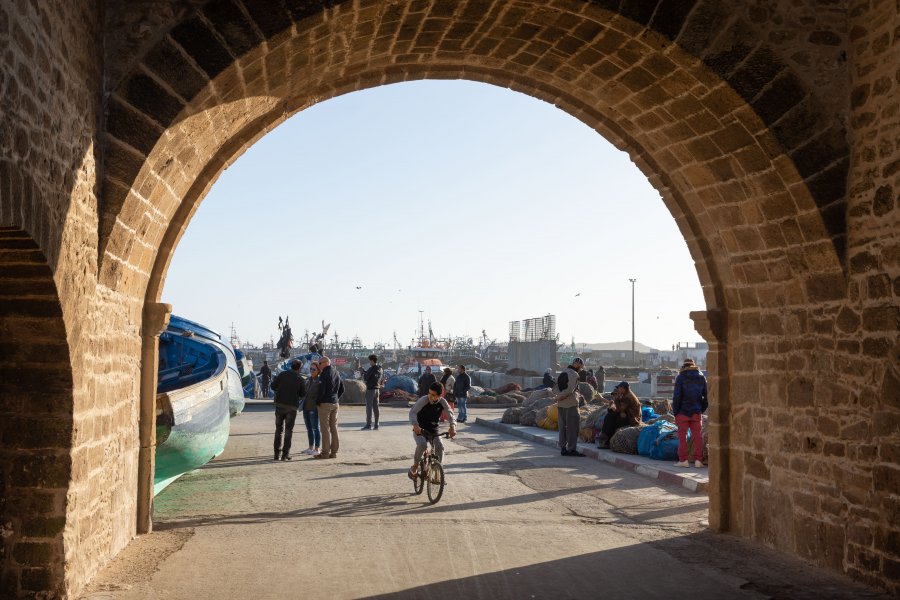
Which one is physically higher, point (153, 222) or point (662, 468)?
point (153, 222)

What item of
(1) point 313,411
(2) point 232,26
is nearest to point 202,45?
(2) point 232,26

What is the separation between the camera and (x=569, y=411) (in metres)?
15.1

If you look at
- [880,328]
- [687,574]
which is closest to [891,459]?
[880,328]

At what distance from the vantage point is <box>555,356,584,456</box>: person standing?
48.0 feet

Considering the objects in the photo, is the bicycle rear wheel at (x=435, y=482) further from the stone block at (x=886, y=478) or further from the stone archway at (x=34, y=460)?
the stone archway at (x=34, y=460)

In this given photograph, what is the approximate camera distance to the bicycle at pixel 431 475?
10148 millimetres

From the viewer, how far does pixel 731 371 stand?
8.98 m

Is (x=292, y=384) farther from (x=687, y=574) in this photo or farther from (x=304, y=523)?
(x=687, y=574)

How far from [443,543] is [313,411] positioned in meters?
7.85

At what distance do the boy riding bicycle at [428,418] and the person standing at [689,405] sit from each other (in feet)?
11.5

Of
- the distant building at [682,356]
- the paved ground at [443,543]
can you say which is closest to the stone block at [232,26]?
the paved ground at [443,543]

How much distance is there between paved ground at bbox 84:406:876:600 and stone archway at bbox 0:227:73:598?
464 mm

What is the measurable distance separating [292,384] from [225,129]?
695 centimetres

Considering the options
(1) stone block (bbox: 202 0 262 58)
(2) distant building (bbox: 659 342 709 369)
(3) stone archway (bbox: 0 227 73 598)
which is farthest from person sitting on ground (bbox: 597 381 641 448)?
(2) distant building (bbox: 659 342 709 369)
